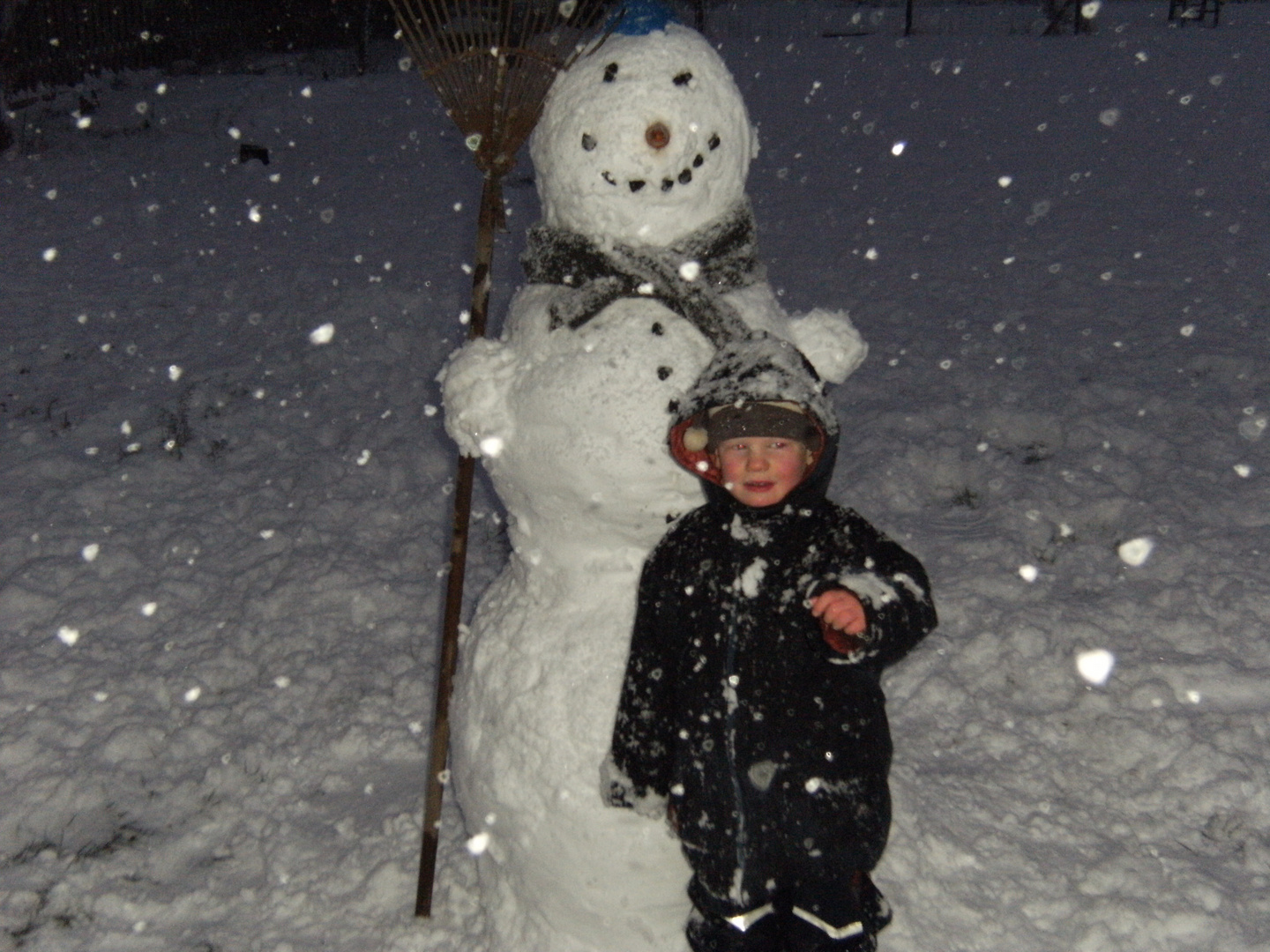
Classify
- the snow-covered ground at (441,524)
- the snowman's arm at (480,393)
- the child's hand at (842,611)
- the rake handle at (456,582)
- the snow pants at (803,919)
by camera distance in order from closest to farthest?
the child's hand at (842,611)
the snow pants at (803,919)
the snowman's arm at (480,393)
the rake handle at (456,582)
the snow-covered ground at (441,524)

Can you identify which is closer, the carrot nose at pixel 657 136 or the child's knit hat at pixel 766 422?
the child's knit hat at pixel 766 422

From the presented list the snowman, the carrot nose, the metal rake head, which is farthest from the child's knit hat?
the metal rake head

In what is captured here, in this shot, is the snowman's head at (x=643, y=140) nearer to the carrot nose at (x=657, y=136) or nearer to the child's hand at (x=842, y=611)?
the carrot nose at (x=657, y=136)

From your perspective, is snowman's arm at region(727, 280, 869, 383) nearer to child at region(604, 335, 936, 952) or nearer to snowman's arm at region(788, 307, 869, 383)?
snowman's arm at region(788, 307, 869, 383)

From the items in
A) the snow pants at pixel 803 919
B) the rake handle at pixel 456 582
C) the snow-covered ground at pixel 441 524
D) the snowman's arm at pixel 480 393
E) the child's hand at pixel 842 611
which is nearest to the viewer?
the child's hand at pixel 842 611

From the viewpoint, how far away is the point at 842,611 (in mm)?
1864

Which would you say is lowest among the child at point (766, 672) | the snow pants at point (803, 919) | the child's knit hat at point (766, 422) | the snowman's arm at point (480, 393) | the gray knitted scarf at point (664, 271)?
the snow pants at point (803, 919)

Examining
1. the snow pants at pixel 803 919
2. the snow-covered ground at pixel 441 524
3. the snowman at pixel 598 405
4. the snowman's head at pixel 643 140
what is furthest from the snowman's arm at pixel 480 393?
the snow-covered ground at pixel 441 524

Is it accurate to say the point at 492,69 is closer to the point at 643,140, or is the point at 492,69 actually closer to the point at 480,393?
the point at 643,140

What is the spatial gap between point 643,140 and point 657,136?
34 mm

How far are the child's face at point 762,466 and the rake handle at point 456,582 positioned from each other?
740 mm

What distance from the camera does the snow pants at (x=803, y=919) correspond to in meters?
2.17

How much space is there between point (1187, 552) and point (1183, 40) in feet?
43.3

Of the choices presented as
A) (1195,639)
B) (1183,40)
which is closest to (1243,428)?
(1195,639)
